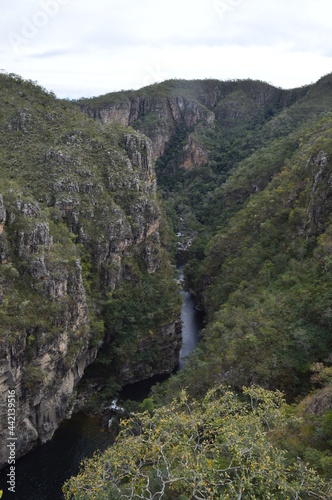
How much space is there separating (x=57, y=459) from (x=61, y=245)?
1833cm

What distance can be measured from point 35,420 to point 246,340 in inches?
737

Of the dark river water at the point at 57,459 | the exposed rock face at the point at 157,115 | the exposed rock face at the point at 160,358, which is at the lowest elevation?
the dark river water at the point at 57,459

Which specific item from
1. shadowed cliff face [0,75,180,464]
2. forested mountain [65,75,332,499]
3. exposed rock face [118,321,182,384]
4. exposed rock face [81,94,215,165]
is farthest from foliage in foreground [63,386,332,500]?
exposed rock face [81,94,215,165]

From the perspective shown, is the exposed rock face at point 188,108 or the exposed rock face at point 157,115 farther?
the exposed rock face at point 188,108

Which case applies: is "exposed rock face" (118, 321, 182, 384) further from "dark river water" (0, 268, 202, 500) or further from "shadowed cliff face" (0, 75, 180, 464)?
"dark river water" (0, 268, 202, 500)

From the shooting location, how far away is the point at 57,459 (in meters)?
30.4

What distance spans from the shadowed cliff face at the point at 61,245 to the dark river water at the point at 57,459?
4.13 ft

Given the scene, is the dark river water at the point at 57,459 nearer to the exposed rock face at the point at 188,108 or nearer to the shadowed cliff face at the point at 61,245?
the shadowed cliff face at the point at 61,245

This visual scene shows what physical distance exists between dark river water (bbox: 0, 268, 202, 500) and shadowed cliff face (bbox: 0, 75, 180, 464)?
1.26 meters

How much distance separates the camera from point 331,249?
102 ft

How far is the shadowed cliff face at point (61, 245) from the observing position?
2934 centimetres

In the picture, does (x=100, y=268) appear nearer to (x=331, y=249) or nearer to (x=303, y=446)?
(x=331, y=249)

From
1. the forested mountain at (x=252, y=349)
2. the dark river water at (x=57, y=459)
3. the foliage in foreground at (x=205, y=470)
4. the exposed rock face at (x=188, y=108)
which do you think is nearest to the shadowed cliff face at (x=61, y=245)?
the dark river water at (x=57, y=459)

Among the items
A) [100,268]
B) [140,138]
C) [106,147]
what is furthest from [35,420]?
[140,138]
